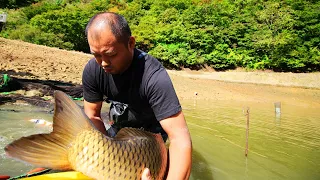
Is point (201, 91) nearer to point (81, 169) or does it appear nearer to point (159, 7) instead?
point (81, 169)

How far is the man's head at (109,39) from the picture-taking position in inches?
64.7

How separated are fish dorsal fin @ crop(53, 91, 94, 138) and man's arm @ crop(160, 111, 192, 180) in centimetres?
54

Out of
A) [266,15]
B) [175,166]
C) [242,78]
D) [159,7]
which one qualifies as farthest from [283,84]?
[175,166]

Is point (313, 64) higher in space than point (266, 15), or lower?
lower

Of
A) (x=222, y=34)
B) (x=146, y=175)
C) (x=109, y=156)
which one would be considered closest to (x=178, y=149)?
(x=146, y=175)

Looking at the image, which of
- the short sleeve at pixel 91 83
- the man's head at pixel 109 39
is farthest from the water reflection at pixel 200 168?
the man's head at pixel 109 39

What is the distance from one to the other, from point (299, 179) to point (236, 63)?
18.7 metres

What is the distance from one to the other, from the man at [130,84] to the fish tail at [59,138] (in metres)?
0.39

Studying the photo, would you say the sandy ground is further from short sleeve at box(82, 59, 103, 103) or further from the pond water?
short sleeve at box(82, 59, 103, 103)

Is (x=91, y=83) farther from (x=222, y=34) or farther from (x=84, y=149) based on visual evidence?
(x=222, y=34)

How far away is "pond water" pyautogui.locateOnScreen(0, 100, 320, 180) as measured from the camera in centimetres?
411

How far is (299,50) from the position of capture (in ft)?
70.0

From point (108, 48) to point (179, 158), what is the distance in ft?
2.40

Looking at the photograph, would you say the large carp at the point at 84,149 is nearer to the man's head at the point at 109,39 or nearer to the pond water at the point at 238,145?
the man's head at the point at 109,39
